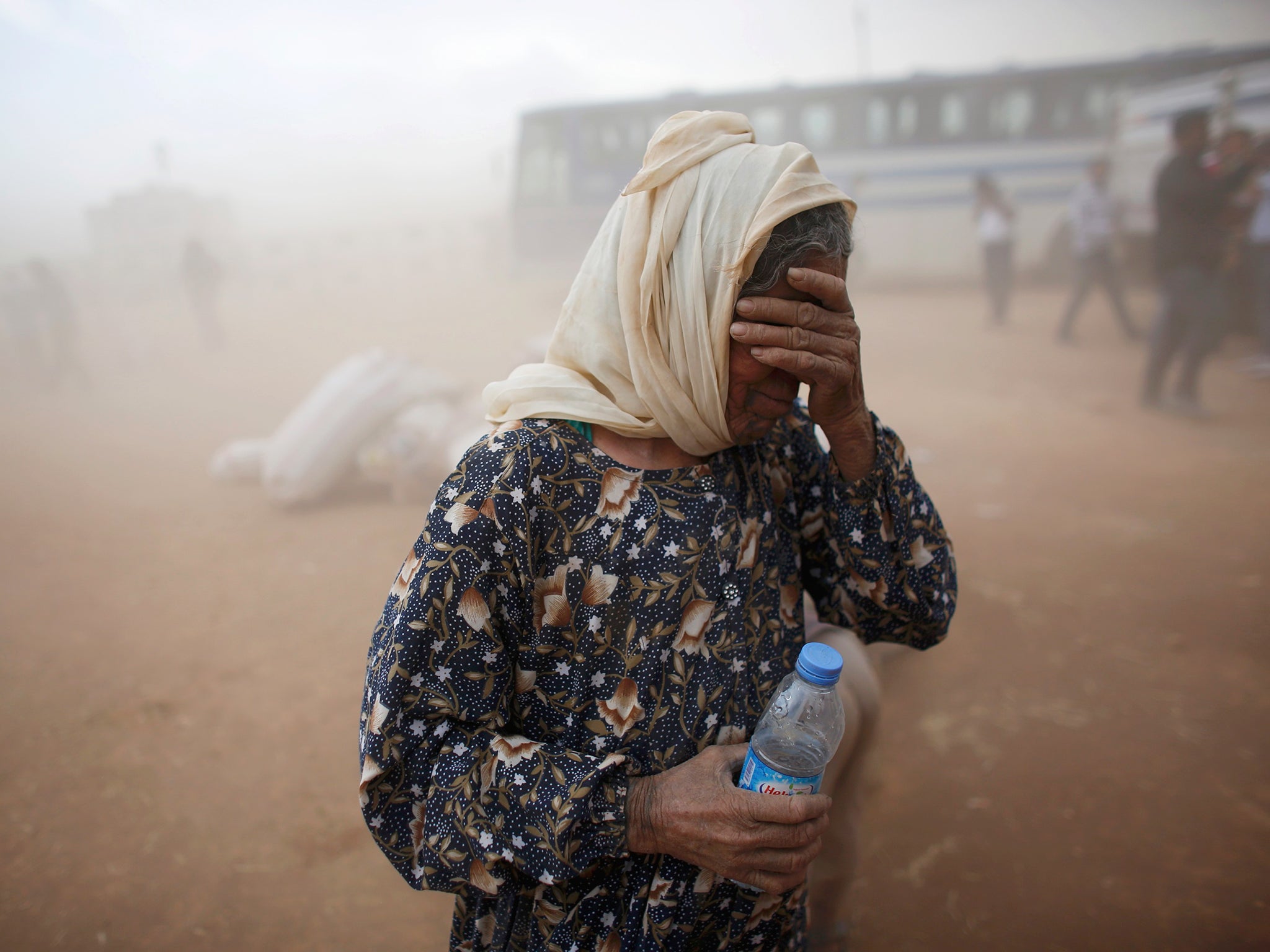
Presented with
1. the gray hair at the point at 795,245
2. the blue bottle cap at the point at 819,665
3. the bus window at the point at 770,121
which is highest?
Answer: the bus window at the point at 770,121

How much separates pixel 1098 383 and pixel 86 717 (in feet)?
28.3

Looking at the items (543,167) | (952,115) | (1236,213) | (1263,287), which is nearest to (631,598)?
(1236,213)

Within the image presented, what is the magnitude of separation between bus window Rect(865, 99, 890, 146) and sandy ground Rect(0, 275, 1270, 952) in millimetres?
8813

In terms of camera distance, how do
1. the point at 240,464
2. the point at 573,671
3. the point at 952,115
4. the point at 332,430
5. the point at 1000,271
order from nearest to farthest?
1. the point at 573,671
2. the point at 332,430
3. the point at 240,464
4. the point at 1000,271
5. the point at 952,115

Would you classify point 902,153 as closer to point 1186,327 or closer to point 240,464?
point 1186,327

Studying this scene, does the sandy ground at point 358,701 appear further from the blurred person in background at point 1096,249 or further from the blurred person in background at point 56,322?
the blurred person in background at point 1096,249

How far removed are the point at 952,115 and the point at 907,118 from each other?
78cm

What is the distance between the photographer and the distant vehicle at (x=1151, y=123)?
788cm

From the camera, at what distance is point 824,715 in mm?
1012

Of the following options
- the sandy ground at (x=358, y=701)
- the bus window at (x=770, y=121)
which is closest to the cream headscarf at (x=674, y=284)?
the sandy ground at (x=358, y=701)

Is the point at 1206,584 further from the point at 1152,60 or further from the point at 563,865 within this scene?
the point at 1152,60

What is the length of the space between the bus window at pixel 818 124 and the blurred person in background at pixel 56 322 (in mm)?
11335

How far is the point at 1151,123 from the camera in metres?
9.76

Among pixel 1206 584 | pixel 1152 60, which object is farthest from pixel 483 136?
pixel 1152 60
